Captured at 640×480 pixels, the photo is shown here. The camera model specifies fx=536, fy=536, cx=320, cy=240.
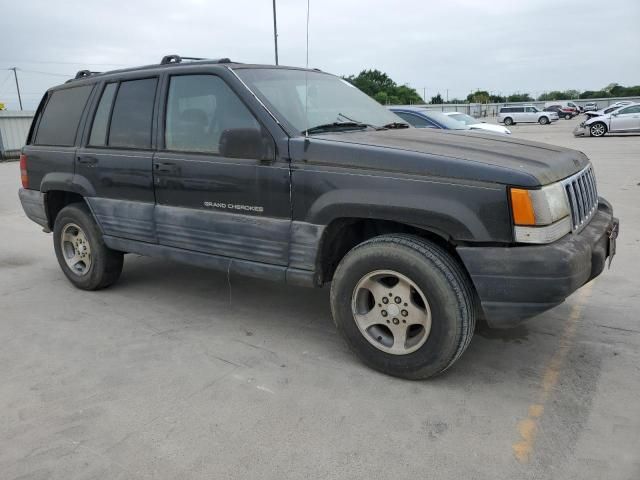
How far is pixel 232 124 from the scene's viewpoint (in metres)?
3.66

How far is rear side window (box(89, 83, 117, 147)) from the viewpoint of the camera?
4.51 m

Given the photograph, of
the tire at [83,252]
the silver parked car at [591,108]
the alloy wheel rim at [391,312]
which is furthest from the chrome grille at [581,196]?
the silver parked car at [591,108]

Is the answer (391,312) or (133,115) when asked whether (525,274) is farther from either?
(133,115)

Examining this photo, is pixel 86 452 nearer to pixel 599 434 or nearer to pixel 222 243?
pixel 222 243

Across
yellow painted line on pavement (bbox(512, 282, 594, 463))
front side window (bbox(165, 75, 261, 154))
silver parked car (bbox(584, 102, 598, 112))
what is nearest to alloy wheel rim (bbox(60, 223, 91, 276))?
front side window (bbox(165, 75, 261, 154))

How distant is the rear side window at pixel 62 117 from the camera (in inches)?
189

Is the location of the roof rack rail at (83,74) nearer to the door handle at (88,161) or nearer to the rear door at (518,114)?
the door handle at (88,161)

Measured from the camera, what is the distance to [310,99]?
12.8 feet

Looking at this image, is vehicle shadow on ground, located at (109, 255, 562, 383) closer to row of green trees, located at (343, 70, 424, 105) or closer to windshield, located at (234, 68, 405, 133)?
windshield, located at (234, 68, 405, 133)

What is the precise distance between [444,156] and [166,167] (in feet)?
6.84

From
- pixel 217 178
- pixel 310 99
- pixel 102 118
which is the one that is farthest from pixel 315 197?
pixel 102 118

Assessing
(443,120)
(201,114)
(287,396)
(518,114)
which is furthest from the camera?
→ (518,114)

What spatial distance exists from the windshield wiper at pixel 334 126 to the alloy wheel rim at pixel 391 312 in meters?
1.06

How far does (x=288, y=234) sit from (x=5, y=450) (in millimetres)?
1894
